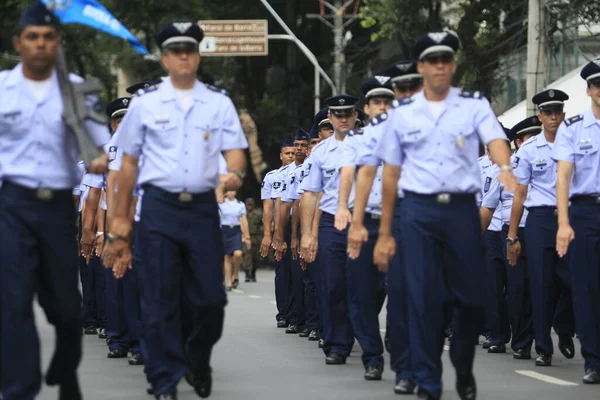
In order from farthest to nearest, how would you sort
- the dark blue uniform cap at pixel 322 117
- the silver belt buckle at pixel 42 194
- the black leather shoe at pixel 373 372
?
the dark blue uniform cap at pixel 322 117 → the black leather shoe at pixel 373 372 → the silver belt buckle at pixel 42 194

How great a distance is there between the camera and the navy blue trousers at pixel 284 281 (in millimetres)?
19302

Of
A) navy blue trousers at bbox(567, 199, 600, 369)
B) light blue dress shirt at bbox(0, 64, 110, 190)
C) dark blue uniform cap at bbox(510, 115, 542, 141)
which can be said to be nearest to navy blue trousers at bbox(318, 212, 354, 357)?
navy blue trousers at bbox(567, 199, 600, 369)

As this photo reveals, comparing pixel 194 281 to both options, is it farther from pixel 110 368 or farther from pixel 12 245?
pixel 110 368

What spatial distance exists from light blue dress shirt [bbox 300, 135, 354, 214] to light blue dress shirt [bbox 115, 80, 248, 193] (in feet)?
12.3


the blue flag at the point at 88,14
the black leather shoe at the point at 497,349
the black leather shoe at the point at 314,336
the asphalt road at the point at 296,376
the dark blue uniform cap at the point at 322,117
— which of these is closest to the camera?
the asphalt road at the point at 296,376

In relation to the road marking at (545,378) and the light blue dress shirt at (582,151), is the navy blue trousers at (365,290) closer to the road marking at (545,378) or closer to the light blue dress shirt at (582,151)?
the road marking at (545,378)

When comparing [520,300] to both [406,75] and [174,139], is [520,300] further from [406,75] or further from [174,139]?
[174,139]

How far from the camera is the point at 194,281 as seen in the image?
403 inches

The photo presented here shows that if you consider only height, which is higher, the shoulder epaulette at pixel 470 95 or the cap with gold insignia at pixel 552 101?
the cap with gold insignia at pixel 552 101

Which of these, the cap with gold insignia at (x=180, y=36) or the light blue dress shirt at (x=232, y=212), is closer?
the cap with gold insignia at (x=180, y=36)

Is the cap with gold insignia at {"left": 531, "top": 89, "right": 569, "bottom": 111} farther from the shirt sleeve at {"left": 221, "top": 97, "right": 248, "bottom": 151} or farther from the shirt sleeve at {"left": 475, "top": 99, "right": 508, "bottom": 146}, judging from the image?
the shirt sleeve at {"left": 221, "top": 97, "right": 248, "bottom": 151}

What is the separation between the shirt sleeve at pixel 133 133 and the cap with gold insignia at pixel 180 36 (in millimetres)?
451

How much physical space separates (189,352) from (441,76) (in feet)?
8.04

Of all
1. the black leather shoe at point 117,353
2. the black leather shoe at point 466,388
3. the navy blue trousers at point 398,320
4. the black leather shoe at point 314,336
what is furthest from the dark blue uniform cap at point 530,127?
the black leather shoe at point 466,388
